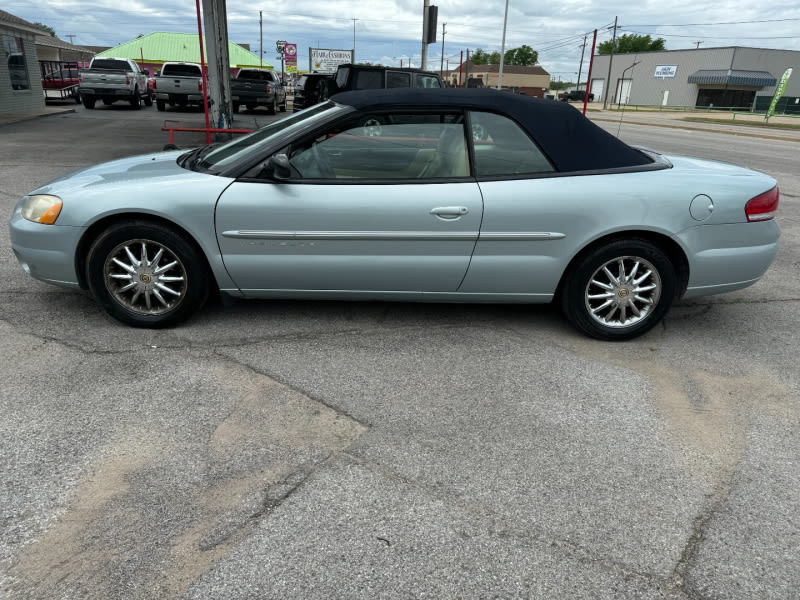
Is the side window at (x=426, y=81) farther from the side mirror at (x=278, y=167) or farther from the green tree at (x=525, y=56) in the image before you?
the green tree at (x=525, y=56)

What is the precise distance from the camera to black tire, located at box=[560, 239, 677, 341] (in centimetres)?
387

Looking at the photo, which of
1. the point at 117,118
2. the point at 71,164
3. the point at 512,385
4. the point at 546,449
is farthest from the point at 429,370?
the point at 117,118

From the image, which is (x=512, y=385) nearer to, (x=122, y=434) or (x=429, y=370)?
(x=429, y=370)

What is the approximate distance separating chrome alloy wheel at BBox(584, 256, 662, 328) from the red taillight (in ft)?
2.26

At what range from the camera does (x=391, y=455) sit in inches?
109

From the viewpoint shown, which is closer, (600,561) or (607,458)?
(600,561)

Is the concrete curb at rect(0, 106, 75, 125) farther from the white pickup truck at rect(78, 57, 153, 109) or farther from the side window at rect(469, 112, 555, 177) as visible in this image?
the side window at rect(469, 112, 555, 177)

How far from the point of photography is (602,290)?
399cm

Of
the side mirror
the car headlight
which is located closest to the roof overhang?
the side mirror

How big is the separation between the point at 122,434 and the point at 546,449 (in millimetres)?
1971

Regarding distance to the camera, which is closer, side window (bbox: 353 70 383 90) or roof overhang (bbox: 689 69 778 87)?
side window (bbox: 353 70 383 90)

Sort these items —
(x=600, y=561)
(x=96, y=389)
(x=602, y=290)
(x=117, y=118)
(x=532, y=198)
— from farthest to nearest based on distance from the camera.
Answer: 1. (x=117, y=118)
2. (x=602, y=290)
3. (x=532, y=198)
4. (x=96, y=389)
5. (x=600, y=561)

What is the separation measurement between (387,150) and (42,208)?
219cm

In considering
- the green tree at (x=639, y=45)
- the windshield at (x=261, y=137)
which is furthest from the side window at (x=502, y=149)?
the green tree at (x=639, y=45)
